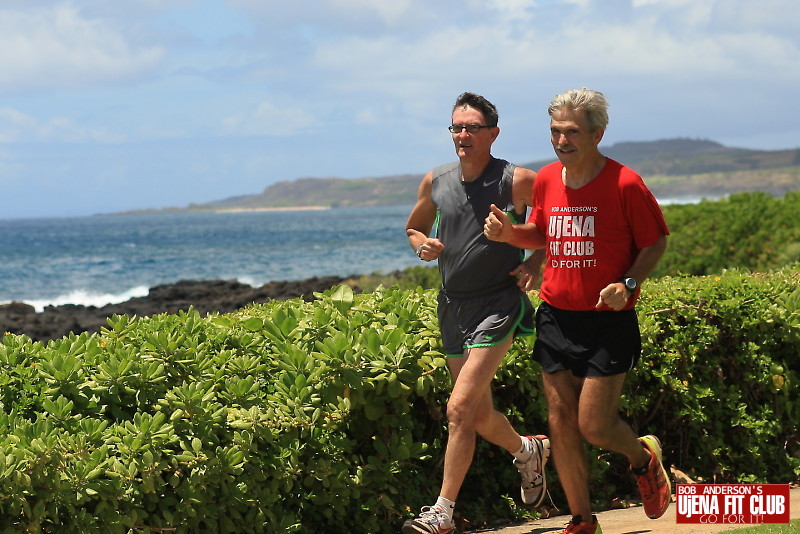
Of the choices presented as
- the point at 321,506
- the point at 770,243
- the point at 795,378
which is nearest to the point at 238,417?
the point at 321,506

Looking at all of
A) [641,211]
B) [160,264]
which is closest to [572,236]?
[641,211]

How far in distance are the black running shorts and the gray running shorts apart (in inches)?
10.6

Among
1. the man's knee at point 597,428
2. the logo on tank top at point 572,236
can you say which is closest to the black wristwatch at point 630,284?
the logo on tank top at point 572,236

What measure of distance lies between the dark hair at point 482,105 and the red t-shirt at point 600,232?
2.17 ft

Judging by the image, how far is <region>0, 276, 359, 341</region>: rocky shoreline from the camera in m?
18.4

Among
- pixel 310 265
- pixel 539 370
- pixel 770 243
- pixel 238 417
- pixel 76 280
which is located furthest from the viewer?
pixel 310 265

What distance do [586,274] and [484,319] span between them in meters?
0.64

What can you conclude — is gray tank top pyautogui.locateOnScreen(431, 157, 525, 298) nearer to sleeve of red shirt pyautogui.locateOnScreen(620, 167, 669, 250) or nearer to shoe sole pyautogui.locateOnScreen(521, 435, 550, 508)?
sleeve of red shirt pyautogui.locateOnScreen(620, 167, 669, 250)

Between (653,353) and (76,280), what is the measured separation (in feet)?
171

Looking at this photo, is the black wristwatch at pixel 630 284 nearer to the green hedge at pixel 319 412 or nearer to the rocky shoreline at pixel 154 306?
the green hedge at pixel 319 412

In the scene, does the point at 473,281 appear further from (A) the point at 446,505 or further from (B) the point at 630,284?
(A) the point at 446,505

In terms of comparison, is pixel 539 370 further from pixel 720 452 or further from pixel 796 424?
pixel 796 424

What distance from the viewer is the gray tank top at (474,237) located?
Result: 16.1 feet

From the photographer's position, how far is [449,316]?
197 inches
